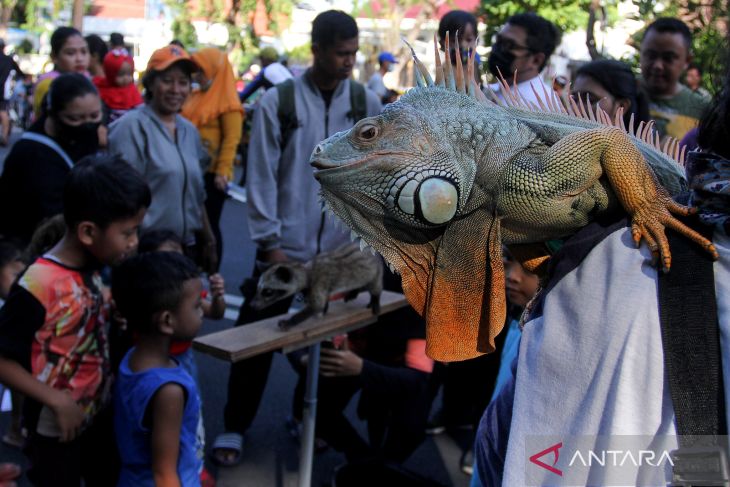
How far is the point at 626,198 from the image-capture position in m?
1.38

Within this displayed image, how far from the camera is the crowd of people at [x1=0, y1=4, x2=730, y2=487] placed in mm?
1360

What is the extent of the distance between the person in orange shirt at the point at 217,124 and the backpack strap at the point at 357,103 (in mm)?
1806

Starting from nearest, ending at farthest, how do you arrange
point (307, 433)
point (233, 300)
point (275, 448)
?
point (307, 433) < point (275, 448) < point (233, 300)

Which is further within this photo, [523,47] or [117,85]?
[117,85]

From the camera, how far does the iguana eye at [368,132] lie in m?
1.41

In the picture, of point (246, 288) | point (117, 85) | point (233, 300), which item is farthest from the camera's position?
point (233, 300)

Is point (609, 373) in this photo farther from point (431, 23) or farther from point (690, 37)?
point (431, 23)

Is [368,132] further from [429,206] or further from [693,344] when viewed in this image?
[693,344]

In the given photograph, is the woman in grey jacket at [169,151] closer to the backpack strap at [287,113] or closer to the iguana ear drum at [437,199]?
the backpack strap at [287,113]

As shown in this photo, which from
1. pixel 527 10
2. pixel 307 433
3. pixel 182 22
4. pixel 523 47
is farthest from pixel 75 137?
pixel 182 22

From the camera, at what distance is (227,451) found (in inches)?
165

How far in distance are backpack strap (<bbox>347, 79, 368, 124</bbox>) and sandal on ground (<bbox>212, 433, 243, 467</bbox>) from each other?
1966 mm

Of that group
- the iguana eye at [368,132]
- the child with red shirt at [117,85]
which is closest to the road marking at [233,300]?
the child with red shirt at [117,85]

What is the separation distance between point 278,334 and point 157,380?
0.51 meters
